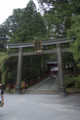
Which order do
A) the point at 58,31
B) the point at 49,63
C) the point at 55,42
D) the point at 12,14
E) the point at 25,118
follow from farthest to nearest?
the point at 49,63 → the point at 12,14 → the point at 58,31 → the point at 55,42 → the point at 25,118

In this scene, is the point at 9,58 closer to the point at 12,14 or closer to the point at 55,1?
the point at 55,1

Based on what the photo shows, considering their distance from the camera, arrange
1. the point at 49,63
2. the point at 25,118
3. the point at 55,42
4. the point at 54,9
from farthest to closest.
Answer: the point at 49,63, the point at 54,9, the point at 55,42, the point at 25,118

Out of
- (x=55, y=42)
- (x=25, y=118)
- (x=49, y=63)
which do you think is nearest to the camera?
(x=25, y=118)

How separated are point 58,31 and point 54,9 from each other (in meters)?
2.37

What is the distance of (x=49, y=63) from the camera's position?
88.6ft

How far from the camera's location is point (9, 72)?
12102 millimetres

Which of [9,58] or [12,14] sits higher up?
[12,14]

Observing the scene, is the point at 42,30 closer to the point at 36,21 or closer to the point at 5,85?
the point at 36,21

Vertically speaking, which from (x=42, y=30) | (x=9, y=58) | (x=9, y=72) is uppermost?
(x=42, y=30)

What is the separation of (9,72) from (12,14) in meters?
13.6

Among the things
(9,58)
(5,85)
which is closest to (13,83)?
(5,85)

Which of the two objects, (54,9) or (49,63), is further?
(49,63)

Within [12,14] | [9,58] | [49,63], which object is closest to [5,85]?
[9,58]

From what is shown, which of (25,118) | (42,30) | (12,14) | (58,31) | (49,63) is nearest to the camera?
(25,118)
